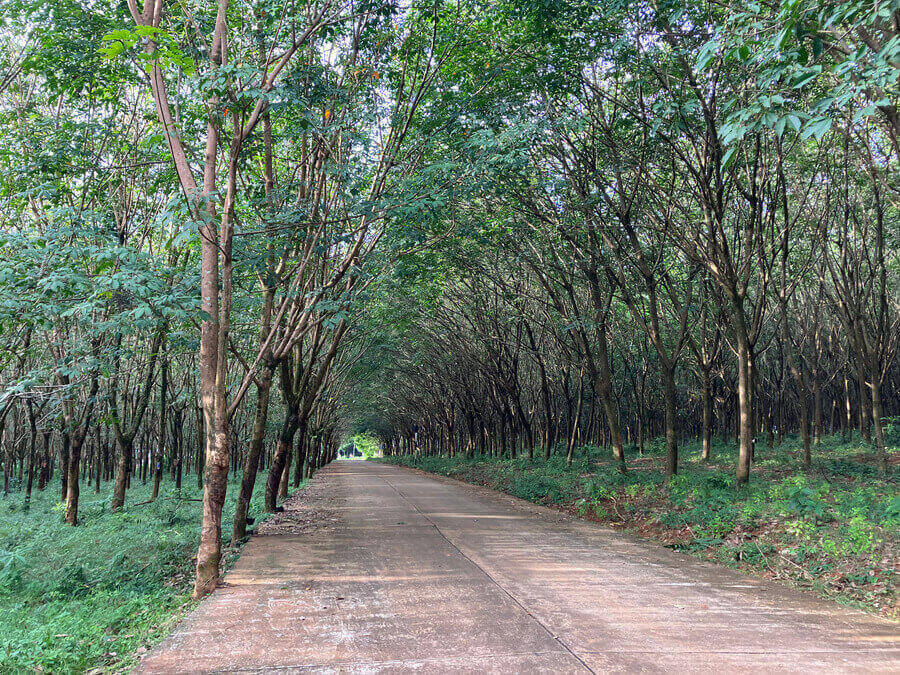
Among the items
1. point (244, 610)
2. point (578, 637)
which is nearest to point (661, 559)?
point (578, 637)

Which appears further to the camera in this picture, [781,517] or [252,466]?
[252,466]

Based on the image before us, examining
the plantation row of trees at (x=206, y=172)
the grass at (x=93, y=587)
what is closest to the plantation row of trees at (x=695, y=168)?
the plantation row of trees at (x=206, y=172)

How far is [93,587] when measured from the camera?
7.15 metres

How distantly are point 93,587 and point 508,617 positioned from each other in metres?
5.51

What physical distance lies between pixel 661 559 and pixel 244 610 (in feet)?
18.4

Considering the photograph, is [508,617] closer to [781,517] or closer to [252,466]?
[781,517]

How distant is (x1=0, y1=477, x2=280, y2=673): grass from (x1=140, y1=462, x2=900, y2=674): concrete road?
55 centimetres

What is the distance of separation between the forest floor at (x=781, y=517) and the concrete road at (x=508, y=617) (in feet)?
1.84

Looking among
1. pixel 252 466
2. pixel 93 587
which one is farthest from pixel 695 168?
pixel 93 587

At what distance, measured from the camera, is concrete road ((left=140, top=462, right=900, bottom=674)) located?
164 inches

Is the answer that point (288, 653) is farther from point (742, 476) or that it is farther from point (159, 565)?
point (742, 476)

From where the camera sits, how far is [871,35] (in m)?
6.45

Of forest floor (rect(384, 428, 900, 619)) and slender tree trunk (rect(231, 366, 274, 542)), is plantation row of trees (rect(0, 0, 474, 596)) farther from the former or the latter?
forest floor (rect(384, 428, 900, 619))

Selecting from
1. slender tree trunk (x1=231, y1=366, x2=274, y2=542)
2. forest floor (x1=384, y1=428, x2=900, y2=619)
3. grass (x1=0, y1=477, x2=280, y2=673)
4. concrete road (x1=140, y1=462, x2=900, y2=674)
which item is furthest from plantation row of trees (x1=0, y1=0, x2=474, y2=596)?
forest floor (x1=384, y1=428, x2=900, y2=619)
